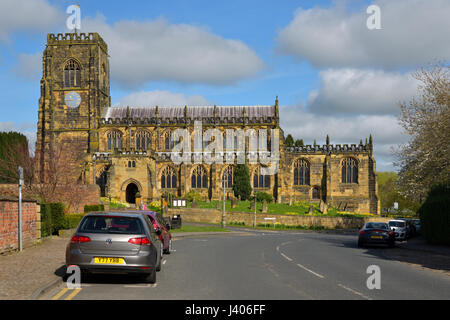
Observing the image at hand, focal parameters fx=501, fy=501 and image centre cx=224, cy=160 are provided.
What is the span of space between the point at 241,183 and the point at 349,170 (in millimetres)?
14608

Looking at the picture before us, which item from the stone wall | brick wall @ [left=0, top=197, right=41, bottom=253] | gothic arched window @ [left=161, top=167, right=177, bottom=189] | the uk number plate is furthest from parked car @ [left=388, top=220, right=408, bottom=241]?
gothic arched window @ [left=161, top=167, right=177, bottom=189]

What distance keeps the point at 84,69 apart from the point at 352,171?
38206 millimetres

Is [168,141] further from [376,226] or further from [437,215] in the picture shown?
[437,215]

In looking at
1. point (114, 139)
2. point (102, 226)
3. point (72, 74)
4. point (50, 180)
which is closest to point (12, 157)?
point (50, 180)

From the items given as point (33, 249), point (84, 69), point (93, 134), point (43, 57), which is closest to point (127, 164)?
point (93, 134)

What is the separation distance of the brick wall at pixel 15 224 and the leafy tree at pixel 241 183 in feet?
143

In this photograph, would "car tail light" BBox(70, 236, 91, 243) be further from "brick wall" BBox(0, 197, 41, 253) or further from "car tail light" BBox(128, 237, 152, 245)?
"brick wall" BBox(0, 197, 41, 253)

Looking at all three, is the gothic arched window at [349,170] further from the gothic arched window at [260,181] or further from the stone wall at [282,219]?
the stone wall at [282,219]

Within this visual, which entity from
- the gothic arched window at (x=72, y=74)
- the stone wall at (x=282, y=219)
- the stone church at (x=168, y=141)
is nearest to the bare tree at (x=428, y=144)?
the stone wall at (x=282, y=219)

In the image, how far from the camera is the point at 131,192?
202ft

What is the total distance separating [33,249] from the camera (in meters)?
18.4

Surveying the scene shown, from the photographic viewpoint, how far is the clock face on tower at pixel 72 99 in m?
67.3
